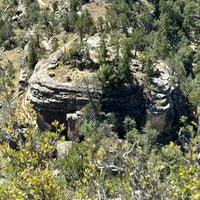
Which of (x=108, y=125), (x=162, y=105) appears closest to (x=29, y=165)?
(x=108, y=125)

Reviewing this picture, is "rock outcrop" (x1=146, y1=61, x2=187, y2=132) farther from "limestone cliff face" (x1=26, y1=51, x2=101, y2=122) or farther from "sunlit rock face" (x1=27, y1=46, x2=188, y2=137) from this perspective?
"limestone cliff face" (x1=26, y1=51, x2=101, y2=122)

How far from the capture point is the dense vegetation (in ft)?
49.4

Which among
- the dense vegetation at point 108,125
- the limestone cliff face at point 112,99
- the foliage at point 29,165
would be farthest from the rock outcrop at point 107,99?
the foliage at point 29,165

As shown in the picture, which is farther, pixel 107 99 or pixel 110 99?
pixel 110 99

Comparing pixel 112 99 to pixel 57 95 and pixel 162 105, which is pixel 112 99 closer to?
pixel 162 105

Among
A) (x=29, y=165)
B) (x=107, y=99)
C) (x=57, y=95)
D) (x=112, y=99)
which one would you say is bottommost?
(x=112, y=99)

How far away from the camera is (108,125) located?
65.9 meters

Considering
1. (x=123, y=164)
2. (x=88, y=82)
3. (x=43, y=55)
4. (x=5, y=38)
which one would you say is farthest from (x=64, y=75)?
(x=123, y=164)

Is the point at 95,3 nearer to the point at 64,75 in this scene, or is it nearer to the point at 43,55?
the point at 43,55

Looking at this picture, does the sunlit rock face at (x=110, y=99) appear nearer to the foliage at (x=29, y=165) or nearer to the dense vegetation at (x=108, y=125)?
the dense vegetation at (x=108, y=125)

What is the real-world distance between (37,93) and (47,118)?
551cm

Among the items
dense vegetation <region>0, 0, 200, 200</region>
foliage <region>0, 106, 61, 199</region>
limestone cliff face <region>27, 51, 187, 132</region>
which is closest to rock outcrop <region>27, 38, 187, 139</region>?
limestone cliff face <region>27, 51, 187, 132</region>

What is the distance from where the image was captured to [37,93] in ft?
242

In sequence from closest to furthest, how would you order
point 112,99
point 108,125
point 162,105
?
point 108,125 → point 162,105 → point 112,99
